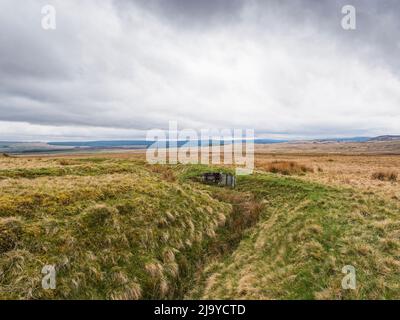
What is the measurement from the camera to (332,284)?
927 cm

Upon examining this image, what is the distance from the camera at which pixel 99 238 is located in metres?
11.7

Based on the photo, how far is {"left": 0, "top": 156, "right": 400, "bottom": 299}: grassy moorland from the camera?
9477 mm

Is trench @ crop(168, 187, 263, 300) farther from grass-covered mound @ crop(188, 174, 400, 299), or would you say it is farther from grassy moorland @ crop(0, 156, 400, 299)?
grass-covered mound @ crop(188, 174, 400, 299)

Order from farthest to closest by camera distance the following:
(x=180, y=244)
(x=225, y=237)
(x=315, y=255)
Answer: (x=225, y=237)
(x=180, y=244)
(x=315, y=255)

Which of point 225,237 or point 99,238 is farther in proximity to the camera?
point 225,237

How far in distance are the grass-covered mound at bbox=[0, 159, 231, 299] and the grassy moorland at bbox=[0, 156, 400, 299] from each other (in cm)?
4

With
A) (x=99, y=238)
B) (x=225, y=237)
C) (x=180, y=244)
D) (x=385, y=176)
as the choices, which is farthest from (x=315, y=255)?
(x=385, y=176)

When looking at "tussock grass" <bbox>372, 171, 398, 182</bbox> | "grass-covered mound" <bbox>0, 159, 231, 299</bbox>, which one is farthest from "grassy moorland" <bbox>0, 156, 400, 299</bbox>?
"tussock grass" <bbox>372, 171, 398, 182</bbox>

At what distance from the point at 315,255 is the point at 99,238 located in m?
8.95

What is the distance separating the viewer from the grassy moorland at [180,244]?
9.48 metres

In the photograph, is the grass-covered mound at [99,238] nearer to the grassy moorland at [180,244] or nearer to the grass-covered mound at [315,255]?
the grassy moorland at [180,244]

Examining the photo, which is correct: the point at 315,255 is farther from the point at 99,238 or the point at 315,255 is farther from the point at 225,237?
the point at 99,238
